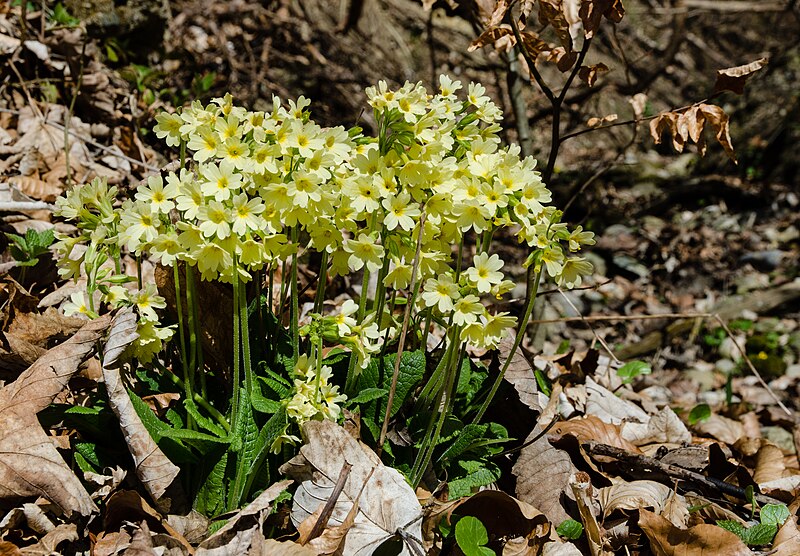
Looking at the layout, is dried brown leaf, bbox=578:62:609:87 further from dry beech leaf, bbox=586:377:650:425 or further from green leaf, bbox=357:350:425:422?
dry beech leaf, bbox=586:377:650:425

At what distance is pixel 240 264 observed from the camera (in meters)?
1.76

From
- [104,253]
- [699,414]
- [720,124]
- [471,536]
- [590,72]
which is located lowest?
[699,414]

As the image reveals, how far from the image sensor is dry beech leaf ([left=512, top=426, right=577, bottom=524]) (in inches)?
84.4

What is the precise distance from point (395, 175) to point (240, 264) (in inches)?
18.5

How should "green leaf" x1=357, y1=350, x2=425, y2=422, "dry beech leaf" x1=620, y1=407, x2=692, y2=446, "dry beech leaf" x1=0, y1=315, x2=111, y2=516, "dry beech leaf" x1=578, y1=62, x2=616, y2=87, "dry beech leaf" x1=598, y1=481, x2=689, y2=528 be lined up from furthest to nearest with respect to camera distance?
1. "dry beech leaf" x1=620, y1=407, x2=692, y2=446
2. "dry beech leaf" x1=578, y1=62, x2=616, y2=87
3. "dry beech leaf" x1=598, y1=481, x2=689, y2=528
4. "green leaf" x1=357, y1=350, x2=425, y2=422
5. "dry beech leaf" x1=0, y1=315, x2=111, y2=516

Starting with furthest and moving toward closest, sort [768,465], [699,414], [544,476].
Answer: [699,414]
[768,465]
[544,476]

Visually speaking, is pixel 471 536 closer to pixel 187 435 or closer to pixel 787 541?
pixel 187 435

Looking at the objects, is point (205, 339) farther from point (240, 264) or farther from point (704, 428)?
point (704, 428)

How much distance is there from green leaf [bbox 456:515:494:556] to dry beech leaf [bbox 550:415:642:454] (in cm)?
76

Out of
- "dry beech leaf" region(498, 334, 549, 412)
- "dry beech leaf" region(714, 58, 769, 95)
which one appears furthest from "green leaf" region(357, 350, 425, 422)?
"dry beech leaf" region(714, 58, 769, 95)

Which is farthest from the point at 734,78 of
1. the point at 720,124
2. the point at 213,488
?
the point at 213,488

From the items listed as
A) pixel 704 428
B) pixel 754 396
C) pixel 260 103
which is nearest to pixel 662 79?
pixel 754 396

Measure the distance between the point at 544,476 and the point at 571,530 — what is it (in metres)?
0.21

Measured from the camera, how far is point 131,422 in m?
1.76
